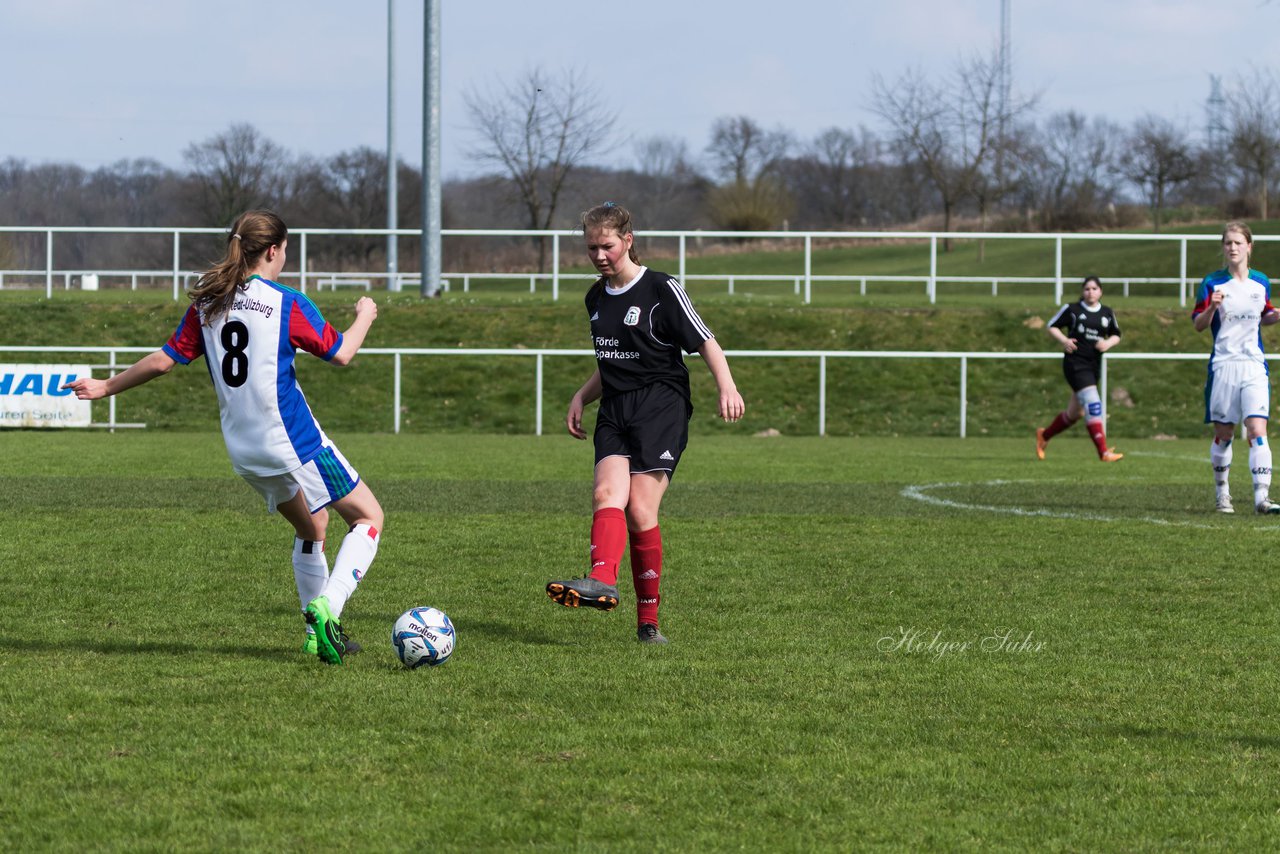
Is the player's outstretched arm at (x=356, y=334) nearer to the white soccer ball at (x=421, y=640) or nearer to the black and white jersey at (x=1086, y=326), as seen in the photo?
the white soccer ball at (x=421, y=640)

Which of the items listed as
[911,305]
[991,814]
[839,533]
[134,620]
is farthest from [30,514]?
[911,305]

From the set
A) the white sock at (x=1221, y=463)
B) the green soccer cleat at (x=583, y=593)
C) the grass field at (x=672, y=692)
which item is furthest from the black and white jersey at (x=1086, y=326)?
the green soccer cleat at (x=583, y=593)

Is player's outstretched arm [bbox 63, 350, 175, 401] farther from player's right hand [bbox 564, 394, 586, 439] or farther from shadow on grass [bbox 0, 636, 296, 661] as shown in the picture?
player's right hand [bbox 564, 394, 586, 439]

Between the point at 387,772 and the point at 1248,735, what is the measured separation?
8.34ft

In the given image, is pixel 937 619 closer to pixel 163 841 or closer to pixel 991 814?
pixel 991 814

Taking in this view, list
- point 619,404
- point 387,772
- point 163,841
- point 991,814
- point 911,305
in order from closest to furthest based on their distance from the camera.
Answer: point 163,841
point 991,814
point 387,772
point 619,404
point 911,305

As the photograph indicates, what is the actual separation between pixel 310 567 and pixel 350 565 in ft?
1.07

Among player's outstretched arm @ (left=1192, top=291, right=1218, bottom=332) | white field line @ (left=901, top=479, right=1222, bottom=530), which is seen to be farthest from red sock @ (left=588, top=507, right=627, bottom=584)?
player's outstretched arm @ (left=1192, top=291, right=1218, bottom=332)

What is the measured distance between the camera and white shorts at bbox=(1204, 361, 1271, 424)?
10.8 metres

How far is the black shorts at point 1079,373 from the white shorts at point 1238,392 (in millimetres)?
4936

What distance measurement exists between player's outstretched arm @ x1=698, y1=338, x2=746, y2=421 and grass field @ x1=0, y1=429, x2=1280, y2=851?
3.01 ft

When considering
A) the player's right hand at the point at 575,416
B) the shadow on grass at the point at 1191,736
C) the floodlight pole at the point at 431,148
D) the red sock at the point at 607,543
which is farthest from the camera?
the floodlight pole at the point at 431,148

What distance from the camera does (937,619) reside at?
6.59 m

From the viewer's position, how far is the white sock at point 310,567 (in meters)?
5.89
